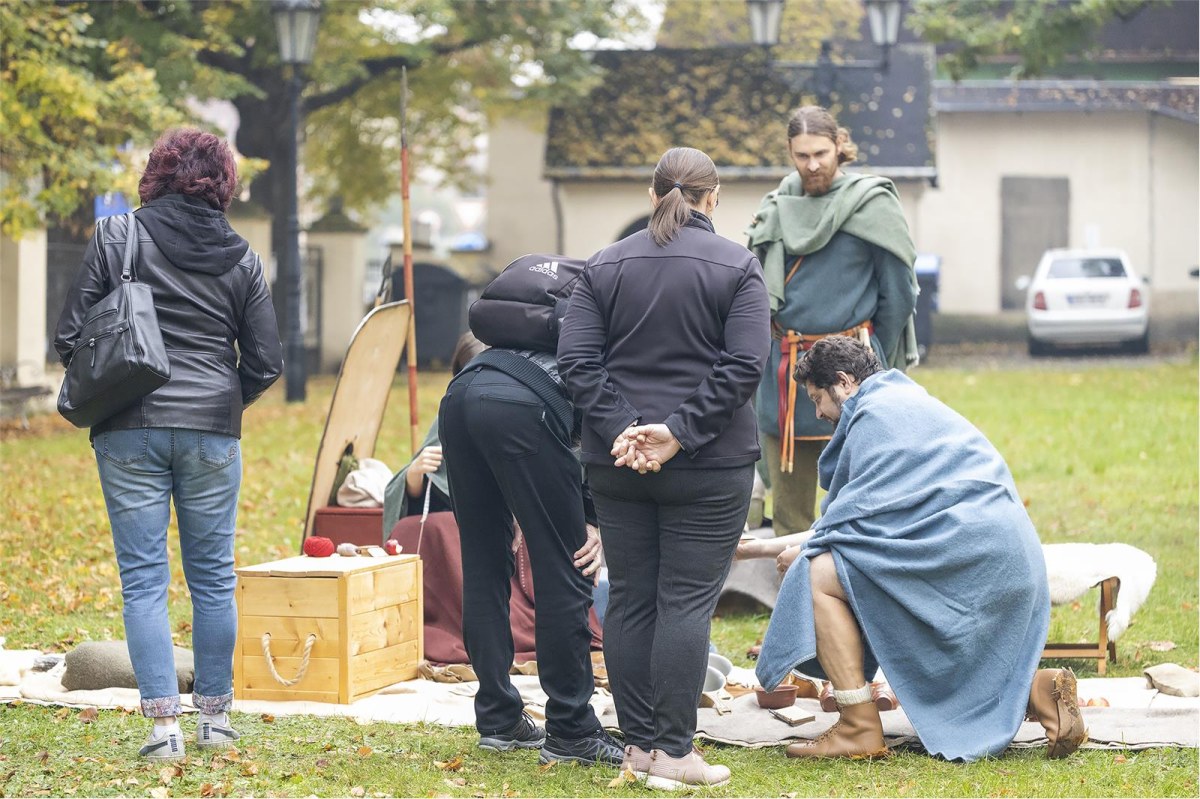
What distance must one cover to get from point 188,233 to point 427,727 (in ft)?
6.20

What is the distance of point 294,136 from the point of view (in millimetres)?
19250

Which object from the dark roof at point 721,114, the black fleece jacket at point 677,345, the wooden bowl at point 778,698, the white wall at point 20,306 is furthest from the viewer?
the dark roof at point 721,114

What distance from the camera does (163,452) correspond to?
15.0 feet

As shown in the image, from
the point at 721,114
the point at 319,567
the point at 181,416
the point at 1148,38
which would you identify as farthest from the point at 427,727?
the point at 1148,38

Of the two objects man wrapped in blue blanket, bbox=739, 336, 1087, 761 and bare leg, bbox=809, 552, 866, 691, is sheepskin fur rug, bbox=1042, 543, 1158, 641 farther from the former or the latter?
bare leg, bbox=809, 552, 866, 691

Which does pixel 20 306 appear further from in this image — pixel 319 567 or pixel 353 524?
pixel 319 567

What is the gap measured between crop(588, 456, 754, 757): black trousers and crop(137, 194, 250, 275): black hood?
1322 mm

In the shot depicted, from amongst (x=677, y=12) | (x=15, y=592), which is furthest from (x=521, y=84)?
(x=15, y=592)

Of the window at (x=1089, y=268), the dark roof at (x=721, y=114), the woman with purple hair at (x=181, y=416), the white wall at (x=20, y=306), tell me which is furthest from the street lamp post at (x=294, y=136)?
the woman with purple hair at (x=181, y=416)

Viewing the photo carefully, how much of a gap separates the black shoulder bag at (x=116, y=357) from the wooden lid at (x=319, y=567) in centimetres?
123

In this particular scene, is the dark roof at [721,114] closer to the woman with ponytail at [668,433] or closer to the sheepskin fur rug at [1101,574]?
the sheepskin fur rug at [1101,574]

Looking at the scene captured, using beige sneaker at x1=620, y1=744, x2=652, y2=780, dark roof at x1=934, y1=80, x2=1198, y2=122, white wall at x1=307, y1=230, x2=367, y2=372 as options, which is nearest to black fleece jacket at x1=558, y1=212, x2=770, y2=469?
beige sneaker at x1=620, y1=744, x2=652, y2=780

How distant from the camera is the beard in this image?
6383mm

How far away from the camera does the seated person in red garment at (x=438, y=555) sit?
251 inches
